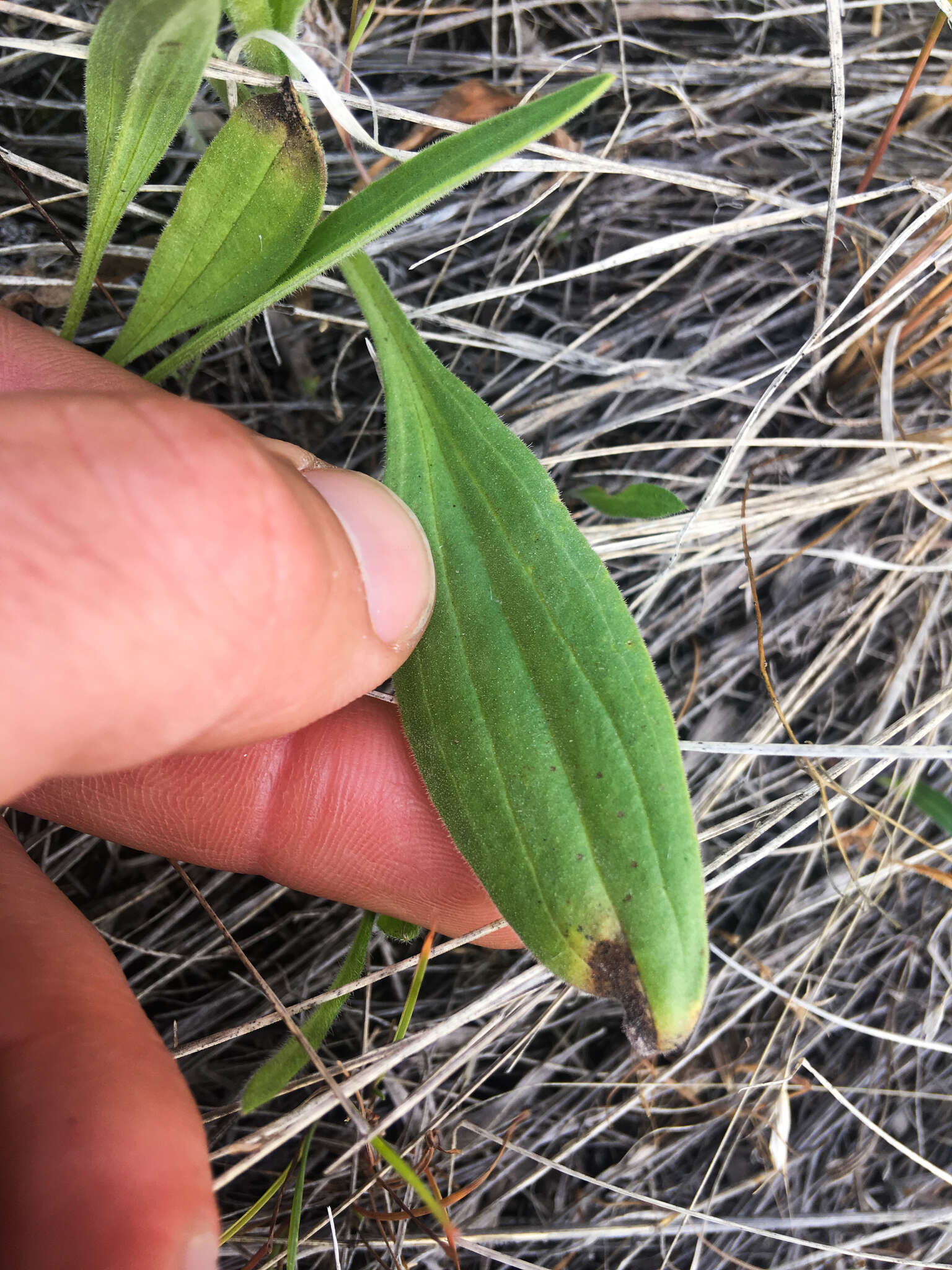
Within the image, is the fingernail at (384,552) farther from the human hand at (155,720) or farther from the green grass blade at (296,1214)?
the green grass blade at (296,1214)

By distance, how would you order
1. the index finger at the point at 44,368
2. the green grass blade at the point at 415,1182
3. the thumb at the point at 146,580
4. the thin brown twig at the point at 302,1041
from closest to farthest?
1. the thumb at the point at 146,580
2. the green grass blade at the point at 415,1182
3. the thin brown twig at the point at 302,1041
4. the index finger at the point at 44,368

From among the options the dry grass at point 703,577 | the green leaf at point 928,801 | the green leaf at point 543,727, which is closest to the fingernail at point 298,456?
the green leaf at point 543,727

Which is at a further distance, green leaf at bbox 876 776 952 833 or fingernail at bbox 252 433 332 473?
green leaf at bbox 876 776 952 833

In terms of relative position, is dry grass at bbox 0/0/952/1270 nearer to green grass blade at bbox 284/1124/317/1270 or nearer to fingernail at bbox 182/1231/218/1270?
green grass blade at bbox 284/1124/317/1270

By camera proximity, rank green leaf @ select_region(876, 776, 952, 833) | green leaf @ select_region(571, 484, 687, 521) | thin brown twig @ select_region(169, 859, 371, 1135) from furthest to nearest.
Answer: green leaf @ select_region(876, 776, 952, 833) → green leaf @ select_region(571, 484, 687, 521) → thin brown twig @ select_region(169, 859, 371, 1135)

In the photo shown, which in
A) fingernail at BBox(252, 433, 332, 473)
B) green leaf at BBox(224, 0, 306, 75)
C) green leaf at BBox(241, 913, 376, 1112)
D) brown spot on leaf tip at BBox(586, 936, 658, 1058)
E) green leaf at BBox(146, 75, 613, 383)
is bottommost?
green leaf at BBox(241, 913, 376, 1112)

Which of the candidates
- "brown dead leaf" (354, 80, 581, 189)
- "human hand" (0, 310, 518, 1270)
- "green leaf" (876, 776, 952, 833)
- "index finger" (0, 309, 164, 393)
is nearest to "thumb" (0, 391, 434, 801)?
"human hand" (0, 310, 518, 1270)

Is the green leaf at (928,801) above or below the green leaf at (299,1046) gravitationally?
below
